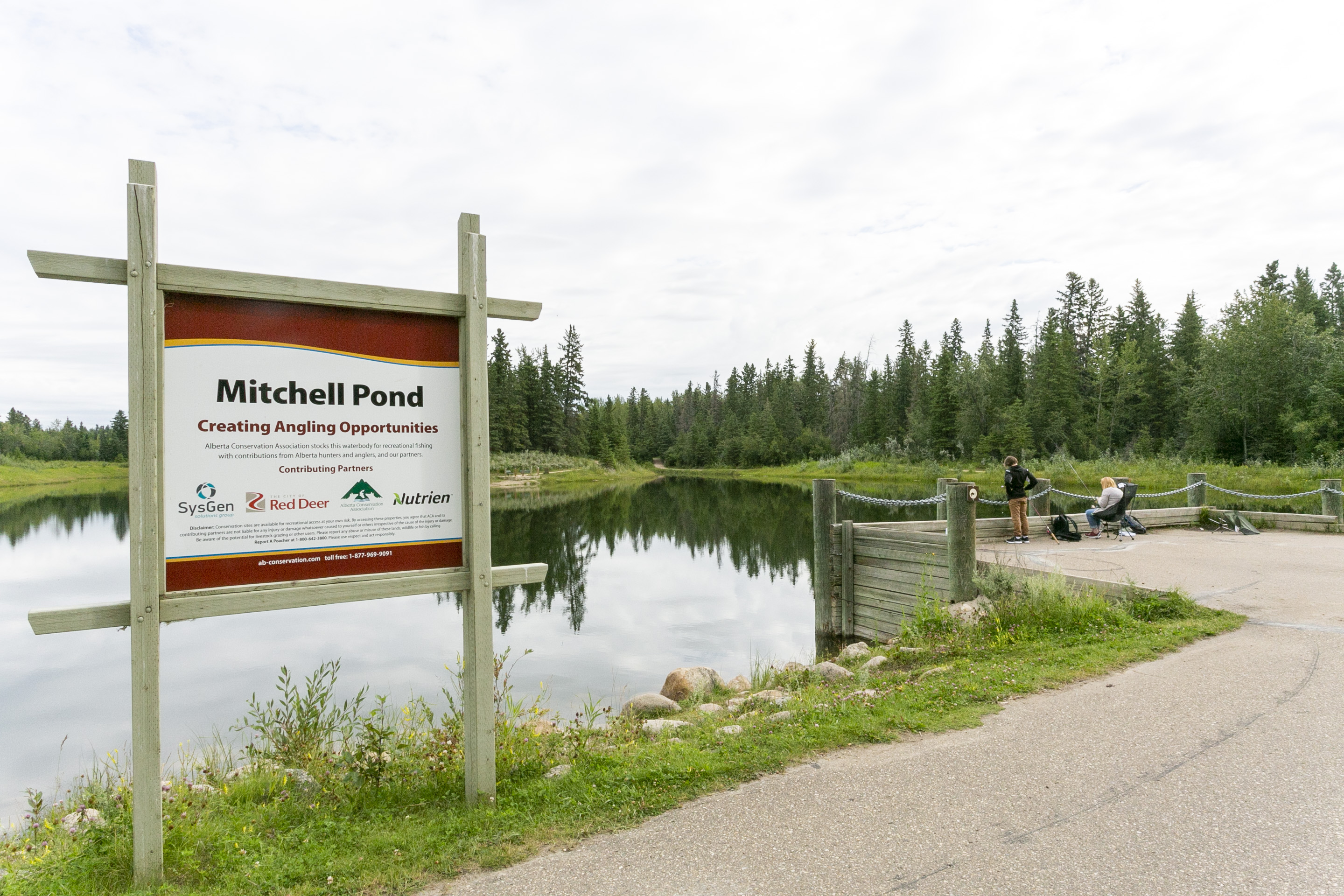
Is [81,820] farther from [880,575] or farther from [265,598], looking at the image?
[880,575]

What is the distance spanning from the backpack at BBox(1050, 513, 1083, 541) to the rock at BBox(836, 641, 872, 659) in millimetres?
5703

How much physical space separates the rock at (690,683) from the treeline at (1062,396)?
42.2 m

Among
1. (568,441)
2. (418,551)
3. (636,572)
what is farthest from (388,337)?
(568,441)

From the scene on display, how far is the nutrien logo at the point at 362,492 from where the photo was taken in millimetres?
3756

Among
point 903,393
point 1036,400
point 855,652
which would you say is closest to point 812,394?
point 903,393

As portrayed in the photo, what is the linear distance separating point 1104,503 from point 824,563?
5.90 metres

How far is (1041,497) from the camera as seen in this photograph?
14.9m

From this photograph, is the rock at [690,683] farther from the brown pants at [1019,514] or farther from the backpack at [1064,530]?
the backpack at [1064,530]

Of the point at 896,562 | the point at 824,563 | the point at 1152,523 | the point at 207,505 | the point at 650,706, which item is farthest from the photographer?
the point at 1152,523

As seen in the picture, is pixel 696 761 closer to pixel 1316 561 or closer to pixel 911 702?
pixel 911 702

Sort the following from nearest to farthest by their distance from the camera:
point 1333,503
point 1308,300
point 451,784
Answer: point 451,784 → point 1333,503 → point 1308,300

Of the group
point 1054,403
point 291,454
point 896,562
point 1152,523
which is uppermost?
point 1054,403

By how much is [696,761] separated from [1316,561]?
37.5 feet

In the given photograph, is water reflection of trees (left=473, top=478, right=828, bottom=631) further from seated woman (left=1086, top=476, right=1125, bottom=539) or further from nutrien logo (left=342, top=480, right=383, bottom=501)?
nutrien logo (left=342, top=480, right=383, bottom=501)
